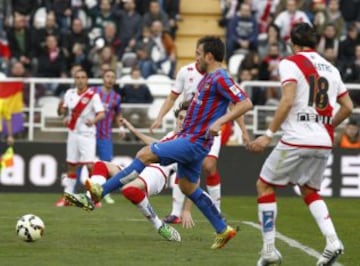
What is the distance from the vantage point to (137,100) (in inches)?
928

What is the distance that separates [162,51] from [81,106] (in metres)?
5.24

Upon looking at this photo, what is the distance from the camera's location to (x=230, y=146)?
76.3ft

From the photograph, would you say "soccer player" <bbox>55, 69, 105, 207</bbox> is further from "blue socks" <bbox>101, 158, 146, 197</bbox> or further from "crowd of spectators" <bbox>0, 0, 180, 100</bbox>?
"blue socks" <bbox>101, 158, 146, 197</bbox>

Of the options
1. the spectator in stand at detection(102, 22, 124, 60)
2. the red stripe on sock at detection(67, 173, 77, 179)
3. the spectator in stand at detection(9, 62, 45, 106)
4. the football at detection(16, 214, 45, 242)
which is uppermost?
the football at detection(16, 214, 45, 242)

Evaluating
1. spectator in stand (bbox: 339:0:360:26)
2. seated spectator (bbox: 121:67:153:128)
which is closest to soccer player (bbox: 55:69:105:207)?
seated spectator (bbox: 121:67:153:128)

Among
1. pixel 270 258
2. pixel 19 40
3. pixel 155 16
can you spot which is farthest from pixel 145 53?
pixel 270 258

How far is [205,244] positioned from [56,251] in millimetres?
1766

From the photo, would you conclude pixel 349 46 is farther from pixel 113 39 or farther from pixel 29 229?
pixel 29 229

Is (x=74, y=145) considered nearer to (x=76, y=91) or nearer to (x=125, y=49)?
(x=76, y=91)

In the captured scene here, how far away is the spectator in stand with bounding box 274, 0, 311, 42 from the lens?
26422 mm

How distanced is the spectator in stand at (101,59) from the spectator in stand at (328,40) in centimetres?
417

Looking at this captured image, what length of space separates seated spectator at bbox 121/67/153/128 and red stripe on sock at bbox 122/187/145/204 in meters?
9.73

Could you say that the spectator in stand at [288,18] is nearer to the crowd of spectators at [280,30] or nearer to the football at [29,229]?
the crowd of spectators at [280,30]

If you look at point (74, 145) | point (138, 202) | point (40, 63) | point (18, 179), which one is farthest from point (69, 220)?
point (40, 63)
